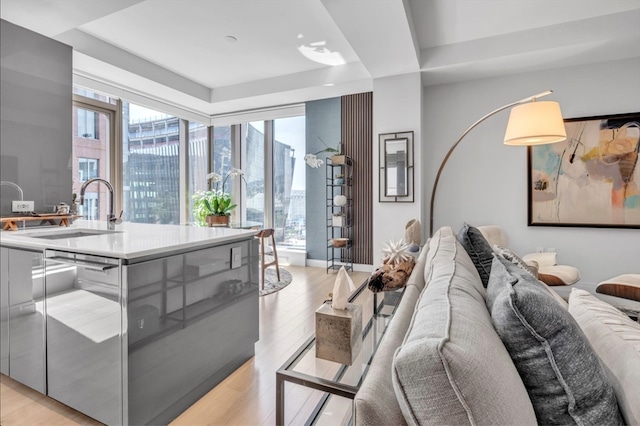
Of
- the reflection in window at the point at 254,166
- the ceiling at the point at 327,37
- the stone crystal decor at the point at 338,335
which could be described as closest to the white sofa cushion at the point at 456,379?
the stone crystal decor at the point at 338,335

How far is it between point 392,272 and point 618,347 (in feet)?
2.80

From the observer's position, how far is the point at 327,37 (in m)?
3.46

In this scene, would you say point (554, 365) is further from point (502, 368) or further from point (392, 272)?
point (392, 272)

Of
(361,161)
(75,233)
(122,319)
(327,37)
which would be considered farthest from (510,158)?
(75,233)

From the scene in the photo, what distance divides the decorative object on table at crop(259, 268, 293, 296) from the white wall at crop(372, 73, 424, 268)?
1.22 m

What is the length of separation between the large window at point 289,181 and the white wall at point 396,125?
165cm

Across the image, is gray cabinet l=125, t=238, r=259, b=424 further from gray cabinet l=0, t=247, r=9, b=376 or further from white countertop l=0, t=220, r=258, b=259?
gray cabinet l=0, t=247, r=9, b=376

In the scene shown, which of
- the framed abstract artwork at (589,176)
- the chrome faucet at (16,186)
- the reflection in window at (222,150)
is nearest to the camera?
the chrome faucet at (16,186)

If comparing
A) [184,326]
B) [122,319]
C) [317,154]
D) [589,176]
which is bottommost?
[184,326]

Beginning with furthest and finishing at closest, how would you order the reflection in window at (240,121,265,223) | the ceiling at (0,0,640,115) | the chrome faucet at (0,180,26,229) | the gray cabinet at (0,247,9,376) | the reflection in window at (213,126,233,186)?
the reflection in window at (213,126,233,186), the reflection in window at (240,121,265,223), the ceiling at (0,0,640,115), the chrome faucet at (0,180,26,229), the gray cabinet at (0,247,9,376)

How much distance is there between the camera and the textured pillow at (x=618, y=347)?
0.68 m

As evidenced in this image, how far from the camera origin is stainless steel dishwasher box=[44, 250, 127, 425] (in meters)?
1.42

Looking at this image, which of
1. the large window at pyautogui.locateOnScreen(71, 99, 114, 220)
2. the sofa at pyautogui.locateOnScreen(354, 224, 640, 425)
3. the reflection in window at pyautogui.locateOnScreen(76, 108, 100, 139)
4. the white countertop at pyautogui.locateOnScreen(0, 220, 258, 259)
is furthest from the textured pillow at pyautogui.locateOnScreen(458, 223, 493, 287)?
the reflection in window at pyautogui.locateOnScreen(76, 108, 100, 139)

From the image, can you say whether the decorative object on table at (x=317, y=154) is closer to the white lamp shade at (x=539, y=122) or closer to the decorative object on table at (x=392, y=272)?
the white lamp shade at (x=539, y=122)
